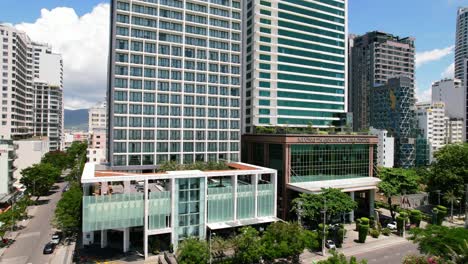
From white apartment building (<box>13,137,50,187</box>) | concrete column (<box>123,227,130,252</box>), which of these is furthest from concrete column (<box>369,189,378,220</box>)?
white apartment building (<box>13,137,50,187</box>)

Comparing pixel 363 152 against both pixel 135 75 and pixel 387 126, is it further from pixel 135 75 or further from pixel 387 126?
pixel 387 126

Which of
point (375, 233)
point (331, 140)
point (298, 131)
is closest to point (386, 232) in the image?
point (375, 233)

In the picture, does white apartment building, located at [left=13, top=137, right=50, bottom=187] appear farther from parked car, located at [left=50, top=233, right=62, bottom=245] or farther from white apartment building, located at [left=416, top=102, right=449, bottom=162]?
white apartment building, located at [left=416, top=102, right=449, bottom=162]

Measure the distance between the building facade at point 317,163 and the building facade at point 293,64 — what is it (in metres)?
13.1

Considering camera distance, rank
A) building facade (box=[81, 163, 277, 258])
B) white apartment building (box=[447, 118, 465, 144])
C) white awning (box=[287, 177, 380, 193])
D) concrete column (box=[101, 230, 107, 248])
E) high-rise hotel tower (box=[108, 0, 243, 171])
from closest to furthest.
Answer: building facade (box=[81, 163, 277, 258]) < concrete column (box=[101, 230, 107, 248]) < white awning (box=[287, 177, 380, 193]) < high-rise hotel tower (box=[108, 0, 243, 171]) < white apartment building (box=[447, 118, 465, 144])

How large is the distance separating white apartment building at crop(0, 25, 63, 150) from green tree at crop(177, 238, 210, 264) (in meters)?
106

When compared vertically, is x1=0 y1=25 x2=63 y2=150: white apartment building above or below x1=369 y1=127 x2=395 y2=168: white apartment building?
above

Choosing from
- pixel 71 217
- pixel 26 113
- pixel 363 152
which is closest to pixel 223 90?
Result: pixel 363 152

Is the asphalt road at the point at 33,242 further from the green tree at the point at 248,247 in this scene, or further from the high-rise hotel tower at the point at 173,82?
the green tree at the point at 248,247

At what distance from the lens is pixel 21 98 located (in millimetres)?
131500

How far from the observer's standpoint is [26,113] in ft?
472

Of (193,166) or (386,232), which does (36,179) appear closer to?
(193,166)

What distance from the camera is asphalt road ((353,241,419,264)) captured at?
52.6 metres

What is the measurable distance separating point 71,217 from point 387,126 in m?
150
